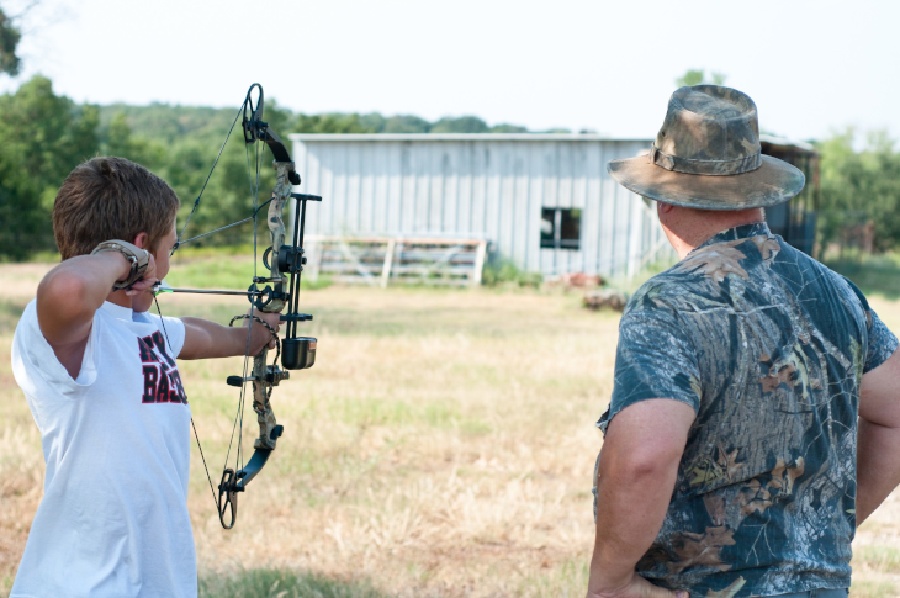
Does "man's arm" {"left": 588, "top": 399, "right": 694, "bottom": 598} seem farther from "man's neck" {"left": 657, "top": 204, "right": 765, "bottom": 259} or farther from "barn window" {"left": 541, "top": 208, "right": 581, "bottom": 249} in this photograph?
"barn window" {"left": 541, "top": 208, "right": 581, "bottom": 249}

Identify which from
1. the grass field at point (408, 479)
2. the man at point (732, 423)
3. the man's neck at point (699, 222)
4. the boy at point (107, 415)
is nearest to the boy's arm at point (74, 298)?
the boy at point (107, 415)

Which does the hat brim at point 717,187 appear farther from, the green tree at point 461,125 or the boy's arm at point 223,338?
the green tree at point 461,125

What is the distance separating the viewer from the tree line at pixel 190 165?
28.5 m

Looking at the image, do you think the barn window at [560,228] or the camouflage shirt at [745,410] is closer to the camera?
the camouflage shirt at [745,410]

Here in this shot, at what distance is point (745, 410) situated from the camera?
2.29 meters

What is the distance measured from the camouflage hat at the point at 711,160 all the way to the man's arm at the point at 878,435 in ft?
1.68

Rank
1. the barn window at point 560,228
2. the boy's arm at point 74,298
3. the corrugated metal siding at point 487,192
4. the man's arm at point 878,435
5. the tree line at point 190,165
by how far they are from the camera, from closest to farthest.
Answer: the boy's arm at point 74,298 < the man's arm at point 878,435 < the corrugated metal siding at point 487,192 < the barn window at point 560,228 < the tree line at point 190,165

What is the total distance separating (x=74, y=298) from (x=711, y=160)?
4.93ft

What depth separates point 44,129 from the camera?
4094 centimetres

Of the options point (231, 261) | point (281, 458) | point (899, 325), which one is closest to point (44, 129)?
point (231, 261)

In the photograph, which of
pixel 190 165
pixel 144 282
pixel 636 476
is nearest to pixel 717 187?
pixel 636 476

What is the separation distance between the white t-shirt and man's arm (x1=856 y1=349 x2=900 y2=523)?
1.77m

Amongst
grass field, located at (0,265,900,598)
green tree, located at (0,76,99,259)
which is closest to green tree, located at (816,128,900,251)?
green tree, located at (0,76,99,259)

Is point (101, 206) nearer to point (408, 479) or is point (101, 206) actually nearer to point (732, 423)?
point (732, 423)
